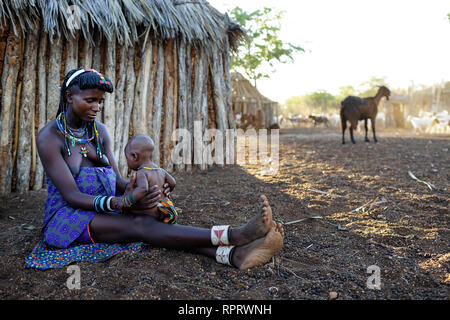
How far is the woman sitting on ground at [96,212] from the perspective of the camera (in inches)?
76.7

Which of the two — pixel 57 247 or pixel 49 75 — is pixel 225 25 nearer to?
pixel 49 75

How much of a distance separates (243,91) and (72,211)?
1455cm

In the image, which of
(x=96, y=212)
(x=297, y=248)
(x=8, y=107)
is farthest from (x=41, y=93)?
(x=297, y=248)

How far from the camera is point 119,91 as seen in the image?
14.7ft

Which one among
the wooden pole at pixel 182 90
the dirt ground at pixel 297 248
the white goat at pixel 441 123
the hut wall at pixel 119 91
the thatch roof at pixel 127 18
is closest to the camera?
the dirt ground at pixel 297 248

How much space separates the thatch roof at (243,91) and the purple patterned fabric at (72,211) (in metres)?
13.6

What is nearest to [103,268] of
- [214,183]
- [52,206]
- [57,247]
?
[57,247]

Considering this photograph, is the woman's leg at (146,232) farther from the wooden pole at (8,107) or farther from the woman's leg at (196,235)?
the wooden pole at (8,107)

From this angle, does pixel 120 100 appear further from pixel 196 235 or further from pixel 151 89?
pixel 196 235

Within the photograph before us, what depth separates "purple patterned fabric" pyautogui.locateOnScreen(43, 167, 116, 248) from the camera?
2109 mm

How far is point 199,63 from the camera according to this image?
17.6 ft

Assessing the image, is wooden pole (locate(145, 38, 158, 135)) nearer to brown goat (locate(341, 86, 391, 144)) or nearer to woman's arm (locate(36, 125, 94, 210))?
woman's arm (locate(36, 125, 94, 210))

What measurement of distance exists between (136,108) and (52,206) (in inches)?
104
